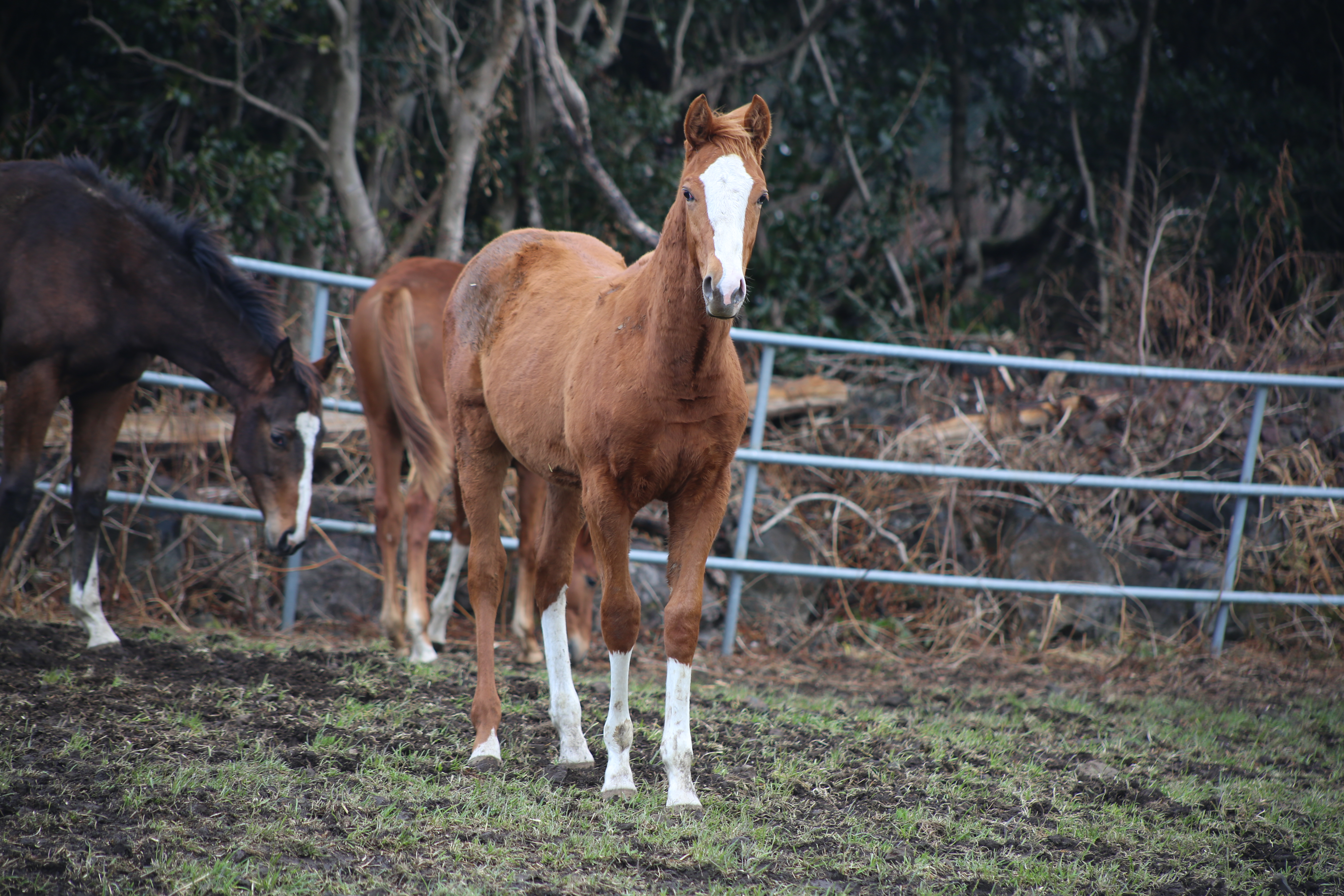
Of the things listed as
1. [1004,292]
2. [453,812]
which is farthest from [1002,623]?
[1004,292]

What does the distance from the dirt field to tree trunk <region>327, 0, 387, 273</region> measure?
3670 millimetres

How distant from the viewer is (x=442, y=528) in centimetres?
570

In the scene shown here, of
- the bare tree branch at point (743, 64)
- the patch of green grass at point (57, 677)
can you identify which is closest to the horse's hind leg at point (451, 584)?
the patch of green grass at point (57, 677)

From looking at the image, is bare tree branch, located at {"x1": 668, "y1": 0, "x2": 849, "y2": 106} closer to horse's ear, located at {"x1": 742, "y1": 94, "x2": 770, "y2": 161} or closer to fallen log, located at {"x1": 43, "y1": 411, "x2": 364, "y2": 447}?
fallen log, located at {"x1": 43, "y1": 411, "x2": 364, "y2": 447}

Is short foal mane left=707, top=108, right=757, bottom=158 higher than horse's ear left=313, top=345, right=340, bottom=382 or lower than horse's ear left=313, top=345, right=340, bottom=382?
higher

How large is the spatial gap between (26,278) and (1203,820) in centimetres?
484

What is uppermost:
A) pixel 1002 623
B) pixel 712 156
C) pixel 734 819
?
pixel 712 156

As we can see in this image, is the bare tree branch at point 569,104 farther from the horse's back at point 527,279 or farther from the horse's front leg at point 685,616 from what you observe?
the horse's front leg at point 685,616

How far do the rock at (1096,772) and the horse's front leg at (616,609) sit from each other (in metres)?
1.62

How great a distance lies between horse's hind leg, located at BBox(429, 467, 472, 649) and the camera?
4777mm

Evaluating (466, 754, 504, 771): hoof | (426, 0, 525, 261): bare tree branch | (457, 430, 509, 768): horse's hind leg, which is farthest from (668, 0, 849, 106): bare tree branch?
(466, 754, 504, 771): hoof

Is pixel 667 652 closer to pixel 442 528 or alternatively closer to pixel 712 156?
pixel 712 156

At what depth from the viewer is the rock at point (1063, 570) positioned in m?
5.57

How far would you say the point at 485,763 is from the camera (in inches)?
121
